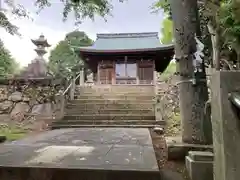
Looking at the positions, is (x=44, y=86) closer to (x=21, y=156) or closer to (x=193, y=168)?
(x=21, y=156)

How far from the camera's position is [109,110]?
9.24 m

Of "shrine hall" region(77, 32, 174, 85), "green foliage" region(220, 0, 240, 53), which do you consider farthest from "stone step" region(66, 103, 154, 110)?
"shrine hall" region(77, 32, 174, 85)

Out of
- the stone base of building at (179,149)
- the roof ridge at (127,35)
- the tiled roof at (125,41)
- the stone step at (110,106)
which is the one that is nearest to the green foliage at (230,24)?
the stone step at (110,106)

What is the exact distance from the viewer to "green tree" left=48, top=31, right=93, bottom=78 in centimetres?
2275

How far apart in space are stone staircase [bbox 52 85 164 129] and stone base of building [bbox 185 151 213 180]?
5212 mm

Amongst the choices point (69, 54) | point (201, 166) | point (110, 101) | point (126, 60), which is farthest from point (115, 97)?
point (69, 54)

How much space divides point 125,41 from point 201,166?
61.2ft

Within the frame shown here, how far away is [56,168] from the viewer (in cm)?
238

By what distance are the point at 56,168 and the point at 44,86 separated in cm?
745

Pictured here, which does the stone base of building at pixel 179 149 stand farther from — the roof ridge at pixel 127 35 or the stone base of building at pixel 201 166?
the roof ridge at pixel 127 35

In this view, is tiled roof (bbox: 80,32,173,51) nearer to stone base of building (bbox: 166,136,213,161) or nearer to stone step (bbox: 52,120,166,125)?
stone step (bbox: 52,120,166,125)

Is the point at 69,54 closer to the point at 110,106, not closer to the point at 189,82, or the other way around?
the point at 110,106

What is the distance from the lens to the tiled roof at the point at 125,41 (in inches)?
716

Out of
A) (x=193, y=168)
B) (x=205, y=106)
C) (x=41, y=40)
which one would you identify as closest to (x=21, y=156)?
(x=193, y=168)
